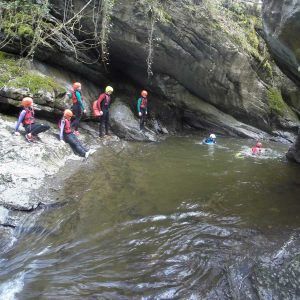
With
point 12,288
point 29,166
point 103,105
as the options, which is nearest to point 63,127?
point 29,166

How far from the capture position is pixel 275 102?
1862 centimetres

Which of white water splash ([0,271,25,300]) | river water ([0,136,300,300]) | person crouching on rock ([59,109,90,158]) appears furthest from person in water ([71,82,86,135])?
white water splash ([0,271,25,300])

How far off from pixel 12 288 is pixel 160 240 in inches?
105

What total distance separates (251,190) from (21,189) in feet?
19.1

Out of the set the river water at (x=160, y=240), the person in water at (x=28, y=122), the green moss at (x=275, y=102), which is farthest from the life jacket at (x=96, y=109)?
the green moss at (x=275, y=102)

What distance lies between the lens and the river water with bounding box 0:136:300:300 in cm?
545

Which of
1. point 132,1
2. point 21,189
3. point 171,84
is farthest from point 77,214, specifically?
point 171,84

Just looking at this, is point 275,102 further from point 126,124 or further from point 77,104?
point 77,104

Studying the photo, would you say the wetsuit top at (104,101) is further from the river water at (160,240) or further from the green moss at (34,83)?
the river water at (160,240)

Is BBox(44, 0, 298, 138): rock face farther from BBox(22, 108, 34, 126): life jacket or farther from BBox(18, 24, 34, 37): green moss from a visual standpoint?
BBox(22, 108, 34, 126): life jacket

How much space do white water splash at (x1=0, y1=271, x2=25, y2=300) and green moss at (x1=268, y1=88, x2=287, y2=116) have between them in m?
15.8

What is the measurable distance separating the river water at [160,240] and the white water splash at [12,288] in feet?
0.05

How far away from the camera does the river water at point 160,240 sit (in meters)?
5.45

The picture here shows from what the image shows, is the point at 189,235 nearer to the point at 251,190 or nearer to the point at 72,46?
the point at 251,190
